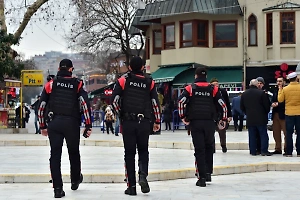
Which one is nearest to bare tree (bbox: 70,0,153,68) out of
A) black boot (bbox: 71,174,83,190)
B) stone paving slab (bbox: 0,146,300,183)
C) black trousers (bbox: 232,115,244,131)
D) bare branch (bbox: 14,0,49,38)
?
bare branch (bbox: 14,0,49,38)

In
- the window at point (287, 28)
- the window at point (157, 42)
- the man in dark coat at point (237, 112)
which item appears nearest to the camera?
the man in dark coat at point (237, 112)

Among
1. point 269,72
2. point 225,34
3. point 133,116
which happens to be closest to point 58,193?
point 133,116

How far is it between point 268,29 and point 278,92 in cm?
2439

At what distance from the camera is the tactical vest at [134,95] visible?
9.73 meters

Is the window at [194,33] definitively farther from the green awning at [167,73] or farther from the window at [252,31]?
the window at [252,31]

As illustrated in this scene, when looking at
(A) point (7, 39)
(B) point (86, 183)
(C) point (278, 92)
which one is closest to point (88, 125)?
(B) point (86, 183)

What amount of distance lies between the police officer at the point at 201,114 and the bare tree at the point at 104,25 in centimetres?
3713

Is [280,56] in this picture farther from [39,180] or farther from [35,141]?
[39,180]

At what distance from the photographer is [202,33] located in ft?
133

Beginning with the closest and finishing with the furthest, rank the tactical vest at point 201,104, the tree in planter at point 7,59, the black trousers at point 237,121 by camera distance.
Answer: the tactical vest at point 201,104 < the black trousers at point 237,121 < the tree in planter at point 7,59

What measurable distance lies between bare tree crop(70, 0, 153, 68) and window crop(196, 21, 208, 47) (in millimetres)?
10261

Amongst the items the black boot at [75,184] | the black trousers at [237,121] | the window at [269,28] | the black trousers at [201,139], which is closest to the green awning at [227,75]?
the window at [269,28]

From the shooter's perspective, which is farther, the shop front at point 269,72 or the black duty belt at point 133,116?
the shop front at point 269,72

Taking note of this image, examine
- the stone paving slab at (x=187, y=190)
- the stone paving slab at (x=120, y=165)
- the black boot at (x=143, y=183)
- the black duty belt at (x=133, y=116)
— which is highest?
the black duty belt at (x=133, y=116)
